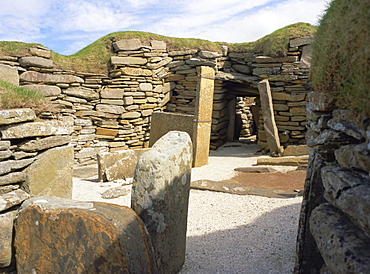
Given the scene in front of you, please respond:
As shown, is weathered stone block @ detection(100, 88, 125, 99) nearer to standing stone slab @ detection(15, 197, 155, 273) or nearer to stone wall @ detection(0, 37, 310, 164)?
stone wall @ detection(0, 37, 310, 164)

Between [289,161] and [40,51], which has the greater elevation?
[40,51]

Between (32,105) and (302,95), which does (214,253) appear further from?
(302,95)

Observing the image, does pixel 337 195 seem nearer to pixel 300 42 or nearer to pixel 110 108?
pixel 300 42

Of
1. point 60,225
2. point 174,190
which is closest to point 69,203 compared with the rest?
point 60,225

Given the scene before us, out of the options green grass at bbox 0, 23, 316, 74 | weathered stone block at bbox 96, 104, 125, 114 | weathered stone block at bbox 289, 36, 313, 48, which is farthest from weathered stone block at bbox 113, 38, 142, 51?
weathered stone block at bbox 289, 36, 313, 48

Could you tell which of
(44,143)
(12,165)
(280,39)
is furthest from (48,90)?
(280,39)

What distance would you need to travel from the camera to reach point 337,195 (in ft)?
5.93

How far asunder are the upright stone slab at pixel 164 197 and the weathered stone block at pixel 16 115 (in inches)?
55.0

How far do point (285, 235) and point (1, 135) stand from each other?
3.24 metres

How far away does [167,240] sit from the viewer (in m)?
2.74

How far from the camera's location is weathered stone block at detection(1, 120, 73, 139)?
3018mm

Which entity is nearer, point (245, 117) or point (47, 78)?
point (47, 78)

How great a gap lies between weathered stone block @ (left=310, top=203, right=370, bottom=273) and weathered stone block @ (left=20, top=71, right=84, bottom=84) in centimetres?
842

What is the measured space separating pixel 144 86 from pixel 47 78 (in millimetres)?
2885
